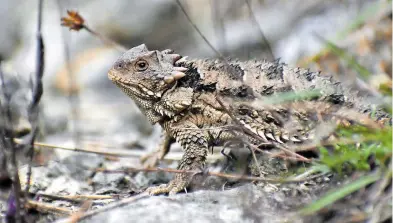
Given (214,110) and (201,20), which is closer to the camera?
(214,110)

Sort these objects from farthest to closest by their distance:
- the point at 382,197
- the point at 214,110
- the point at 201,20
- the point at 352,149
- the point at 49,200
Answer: the point at 201,20 → the point at 214,110 → the point at 49,200 → the point at 352,149 → the point at 382,197

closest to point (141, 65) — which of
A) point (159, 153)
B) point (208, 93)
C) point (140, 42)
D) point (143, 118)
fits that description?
point (208, 93)

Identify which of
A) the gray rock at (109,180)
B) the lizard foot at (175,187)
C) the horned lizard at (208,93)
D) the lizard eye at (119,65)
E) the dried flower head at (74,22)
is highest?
the dried flower head at (74,22)

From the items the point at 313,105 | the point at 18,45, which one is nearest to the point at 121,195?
the point at 313,105

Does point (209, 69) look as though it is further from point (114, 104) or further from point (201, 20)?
point (201, 20)

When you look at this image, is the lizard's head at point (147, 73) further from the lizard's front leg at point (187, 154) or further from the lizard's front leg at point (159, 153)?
the lizard's front leg at point (159, 153)

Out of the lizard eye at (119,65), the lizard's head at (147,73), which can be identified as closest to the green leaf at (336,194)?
the lizard's head at (147,73)
